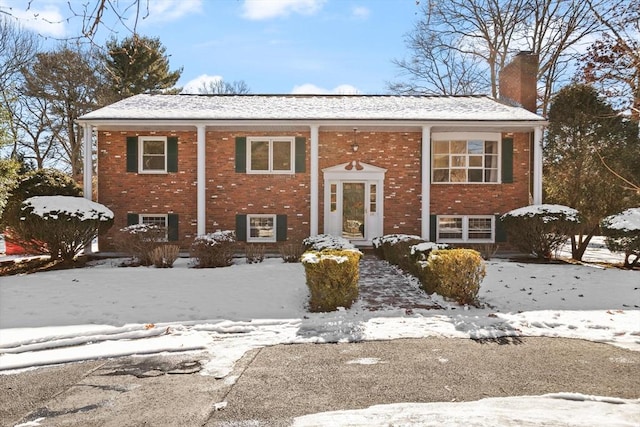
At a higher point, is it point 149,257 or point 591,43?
point 591,43

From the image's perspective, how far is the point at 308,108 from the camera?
1572 centimetres

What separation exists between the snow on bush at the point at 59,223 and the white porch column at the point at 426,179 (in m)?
10.8

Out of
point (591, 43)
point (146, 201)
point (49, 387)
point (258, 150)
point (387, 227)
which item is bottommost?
point (49, 387)

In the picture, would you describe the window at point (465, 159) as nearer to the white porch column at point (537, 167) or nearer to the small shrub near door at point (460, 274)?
the white porch column at point (537, 167)

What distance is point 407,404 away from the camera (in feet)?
11.7

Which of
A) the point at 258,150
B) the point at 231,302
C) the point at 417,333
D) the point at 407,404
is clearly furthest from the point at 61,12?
the point at 258,150

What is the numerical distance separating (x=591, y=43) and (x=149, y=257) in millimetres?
13992

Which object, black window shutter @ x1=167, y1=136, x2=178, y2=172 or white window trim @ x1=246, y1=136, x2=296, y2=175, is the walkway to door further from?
black window shutter @ x1=167, y1=136, x2=178, y2=172

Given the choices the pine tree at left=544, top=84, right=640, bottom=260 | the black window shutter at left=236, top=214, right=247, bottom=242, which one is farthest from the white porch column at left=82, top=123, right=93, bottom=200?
the pine tree at left=544, top=84, right=640, bottom=260

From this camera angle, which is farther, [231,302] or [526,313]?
[231,302]

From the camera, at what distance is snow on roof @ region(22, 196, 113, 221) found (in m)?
10.9

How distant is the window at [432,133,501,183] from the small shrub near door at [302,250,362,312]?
9.36 meters

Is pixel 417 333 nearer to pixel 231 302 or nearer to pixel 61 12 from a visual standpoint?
pixel 231 302

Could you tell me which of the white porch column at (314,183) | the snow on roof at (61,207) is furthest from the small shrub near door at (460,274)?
the snow on roof at (61,207)
